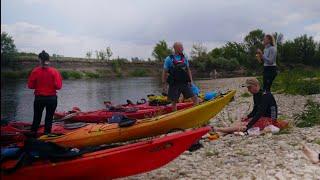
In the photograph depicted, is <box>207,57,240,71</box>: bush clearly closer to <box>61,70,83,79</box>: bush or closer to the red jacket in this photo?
<box>61,70,83,79</box>: bush

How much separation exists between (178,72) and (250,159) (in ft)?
11.7

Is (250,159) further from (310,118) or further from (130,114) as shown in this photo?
(130,114)

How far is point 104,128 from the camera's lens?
306 inches

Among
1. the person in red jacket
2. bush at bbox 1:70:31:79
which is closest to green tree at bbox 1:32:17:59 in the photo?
the person in red jacket

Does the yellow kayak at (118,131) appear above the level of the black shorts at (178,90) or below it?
below

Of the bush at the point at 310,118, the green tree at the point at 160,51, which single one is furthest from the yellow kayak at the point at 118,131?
the green tree at the point at 160,51

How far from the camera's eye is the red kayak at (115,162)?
5633 millimetres

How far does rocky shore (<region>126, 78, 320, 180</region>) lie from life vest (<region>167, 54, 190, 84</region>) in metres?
1.99

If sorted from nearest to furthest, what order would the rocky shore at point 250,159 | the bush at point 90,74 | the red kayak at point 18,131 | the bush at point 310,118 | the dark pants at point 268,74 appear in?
the rocky shore at point 250,159 < the red kayak at point 18,131 < the bush at point 310,118 < the dark pants at point 268,74 < the bush at point 90,74

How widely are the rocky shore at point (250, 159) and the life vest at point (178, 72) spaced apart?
6.54 ft

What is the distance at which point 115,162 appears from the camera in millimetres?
5867

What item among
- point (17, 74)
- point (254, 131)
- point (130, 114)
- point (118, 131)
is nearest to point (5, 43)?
point (118, 131)

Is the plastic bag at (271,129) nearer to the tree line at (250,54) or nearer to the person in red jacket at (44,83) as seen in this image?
the person in red jacket at (44,83)

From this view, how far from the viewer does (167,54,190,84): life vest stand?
391 inches
